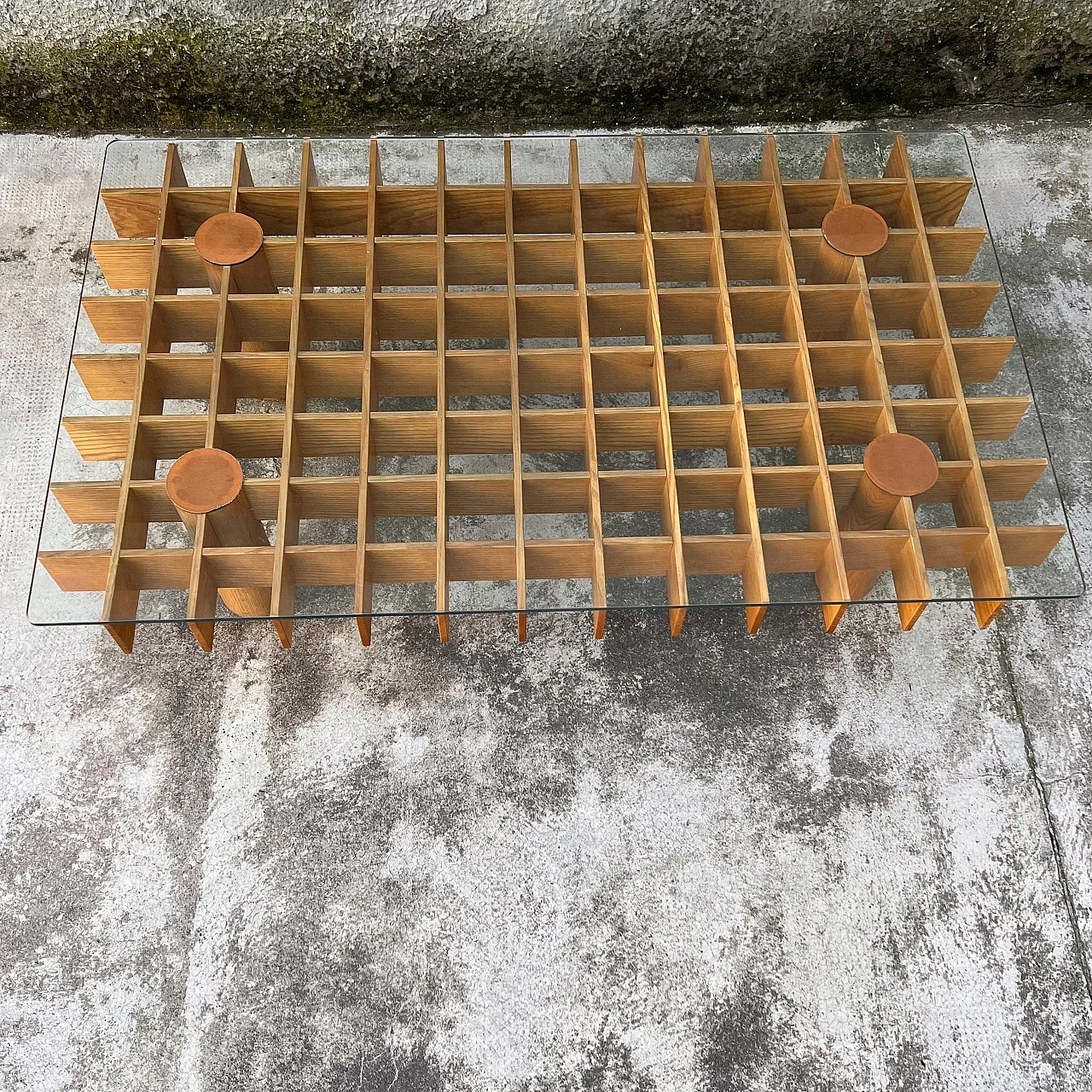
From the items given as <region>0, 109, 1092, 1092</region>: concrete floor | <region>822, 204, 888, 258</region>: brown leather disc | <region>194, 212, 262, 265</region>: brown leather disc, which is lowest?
<region>0, 109, 1092, 1092</region>: concrete floor

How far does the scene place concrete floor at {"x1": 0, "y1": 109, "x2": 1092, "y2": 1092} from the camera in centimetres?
163

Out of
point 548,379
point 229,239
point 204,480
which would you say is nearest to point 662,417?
point 548,379

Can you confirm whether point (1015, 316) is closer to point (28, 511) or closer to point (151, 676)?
point (151, 676)

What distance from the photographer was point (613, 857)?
5.78 feet

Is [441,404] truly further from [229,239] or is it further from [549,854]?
[549,854]

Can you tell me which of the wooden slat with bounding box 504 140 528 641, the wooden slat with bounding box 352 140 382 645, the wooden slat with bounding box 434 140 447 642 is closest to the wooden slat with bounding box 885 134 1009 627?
the wooden slat with bounding box 504 140 528 641

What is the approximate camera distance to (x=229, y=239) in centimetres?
188

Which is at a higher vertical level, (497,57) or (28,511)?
(497,57)

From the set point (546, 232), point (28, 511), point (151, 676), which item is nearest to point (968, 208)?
point (546, 232)

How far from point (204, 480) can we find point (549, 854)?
96 cm

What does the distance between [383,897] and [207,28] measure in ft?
7.30

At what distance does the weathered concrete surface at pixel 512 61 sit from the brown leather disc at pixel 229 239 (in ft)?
2.81

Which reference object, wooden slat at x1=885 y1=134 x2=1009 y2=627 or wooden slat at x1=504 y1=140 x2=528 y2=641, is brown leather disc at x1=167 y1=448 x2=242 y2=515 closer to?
wooden slat at x1=504 y1=140 x2=528 y2=641

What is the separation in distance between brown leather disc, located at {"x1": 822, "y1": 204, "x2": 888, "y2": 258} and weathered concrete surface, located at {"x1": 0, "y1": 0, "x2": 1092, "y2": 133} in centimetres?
90
